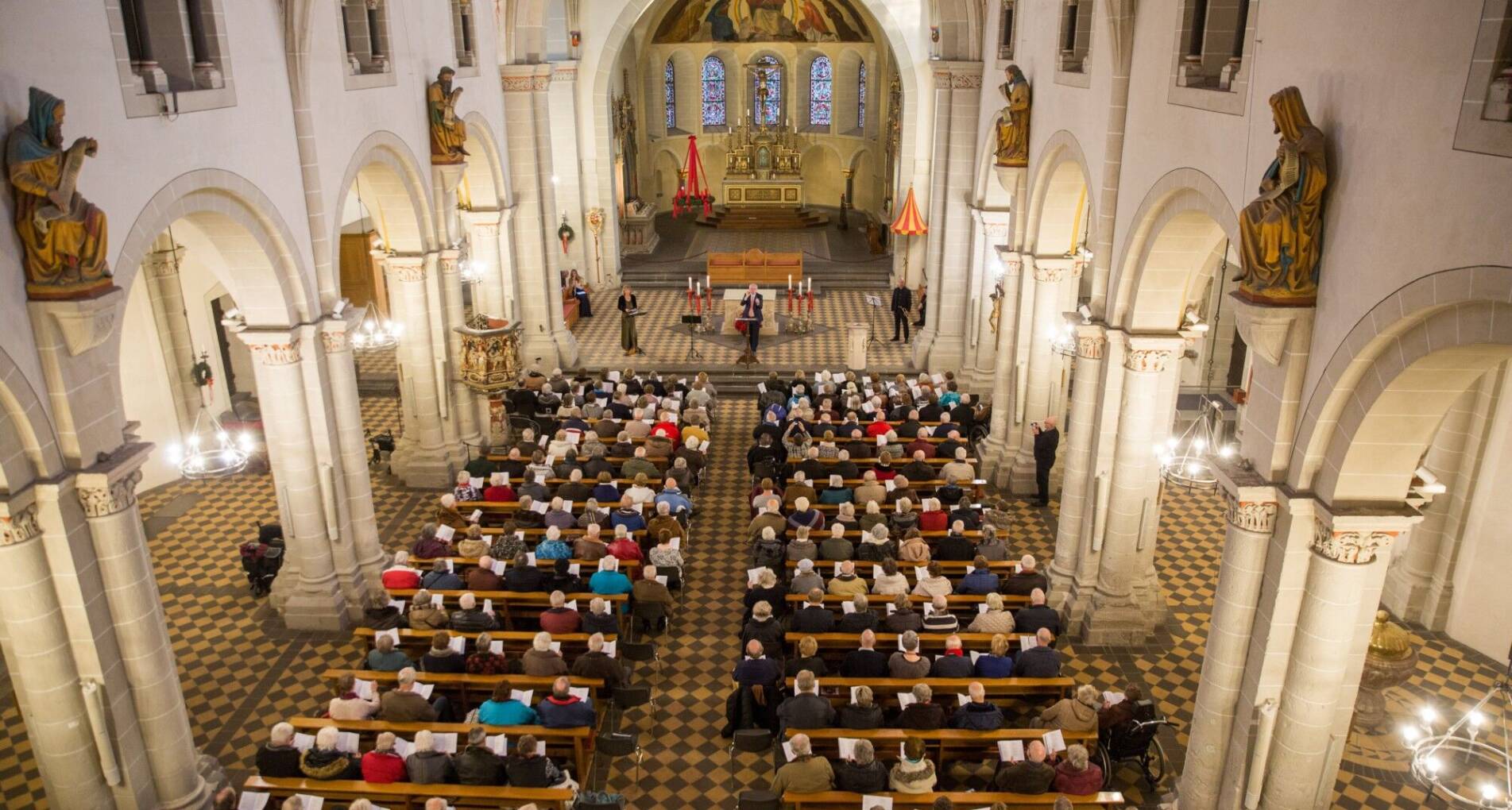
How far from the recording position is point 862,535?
12508mm

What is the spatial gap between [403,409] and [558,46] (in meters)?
13.0

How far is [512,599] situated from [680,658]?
6.82 ft

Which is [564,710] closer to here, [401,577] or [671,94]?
[401,577]

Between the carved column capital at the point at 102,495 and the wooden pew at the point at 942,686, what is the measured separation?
6.26 meters

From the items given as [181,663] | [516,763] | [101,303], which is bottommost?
[181,663]

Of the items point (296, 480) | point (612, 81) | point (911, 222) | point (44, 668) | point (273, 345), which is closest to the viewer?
point (44, 668)

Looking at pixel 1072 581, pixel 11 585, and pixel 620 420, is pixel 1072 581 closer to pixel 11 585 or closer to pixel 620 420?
pixel 620 420

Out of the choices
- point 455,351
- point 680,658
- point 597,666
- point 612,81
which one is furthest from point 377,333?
point 612,81

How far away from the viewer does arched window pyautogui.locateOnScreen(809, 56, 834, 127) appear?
120ft

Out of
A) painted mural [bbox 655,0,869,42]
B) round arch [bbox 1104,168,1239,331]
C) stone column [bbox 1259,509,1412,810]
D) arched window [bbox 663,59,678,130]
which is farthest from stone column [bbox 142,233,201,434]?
arched window [bbox 663,59,678,130]

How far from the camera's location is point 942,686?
10047mm

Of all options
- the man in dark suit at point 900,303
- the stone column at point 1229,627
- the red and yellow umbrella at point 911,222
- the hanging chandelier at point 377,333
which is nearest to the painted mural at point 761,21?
the red and yellow umbrella at point 911,222

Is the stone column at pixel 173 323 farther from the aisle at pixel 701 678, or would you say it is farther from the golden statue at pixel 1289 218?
the golden statue at pixel 1289 218

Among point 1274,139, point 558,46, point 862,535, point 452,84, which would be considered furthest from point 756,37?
point 1274,139
